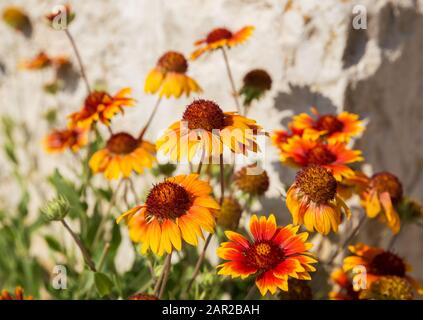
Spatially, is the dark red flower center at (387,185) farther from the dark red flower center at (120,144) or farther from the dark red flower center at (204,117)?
the dark red flower center at (120,144)

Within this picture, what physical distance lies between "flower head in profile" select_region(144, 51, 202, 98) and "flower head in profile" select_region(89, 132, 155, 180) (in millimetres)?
154

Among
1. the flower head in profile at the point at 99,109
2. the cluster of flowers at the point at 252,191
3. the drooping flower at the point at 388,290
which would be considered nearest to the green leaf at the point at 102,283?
the cluster of flowers at the point at 252,191

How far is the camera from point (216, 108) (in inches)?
43.2

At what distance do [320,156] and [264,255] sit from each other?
13.9 inches

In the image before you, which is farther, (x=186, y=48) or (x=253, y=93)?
(x=186, y=48)

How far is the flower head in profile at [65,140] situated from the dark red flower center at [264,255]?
0.88 m

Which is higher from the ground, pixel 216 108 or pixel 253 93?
pixel 253 93

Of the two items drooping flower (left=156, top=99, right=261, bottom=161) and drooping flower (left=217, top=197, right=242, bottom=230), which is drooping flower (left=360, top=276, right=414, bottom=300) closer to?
drooping flower (left=217, top=197, right=242, bottom=230)

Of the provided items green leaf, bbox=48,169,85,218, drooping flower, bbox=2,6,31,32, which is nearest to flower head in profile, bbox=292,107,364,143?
green leaf, bbox=48,169,85,218

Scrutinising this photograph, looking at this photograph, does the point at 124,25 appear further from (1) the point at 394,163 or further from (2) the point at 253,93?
(1) the point at 394,163

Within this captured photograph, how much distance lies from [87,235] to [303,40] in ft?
2.88

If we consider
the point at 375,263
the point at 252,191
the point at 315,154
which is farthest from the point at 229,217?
the point at 375,263

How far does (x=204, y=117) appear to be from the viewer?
1072 millimetres
